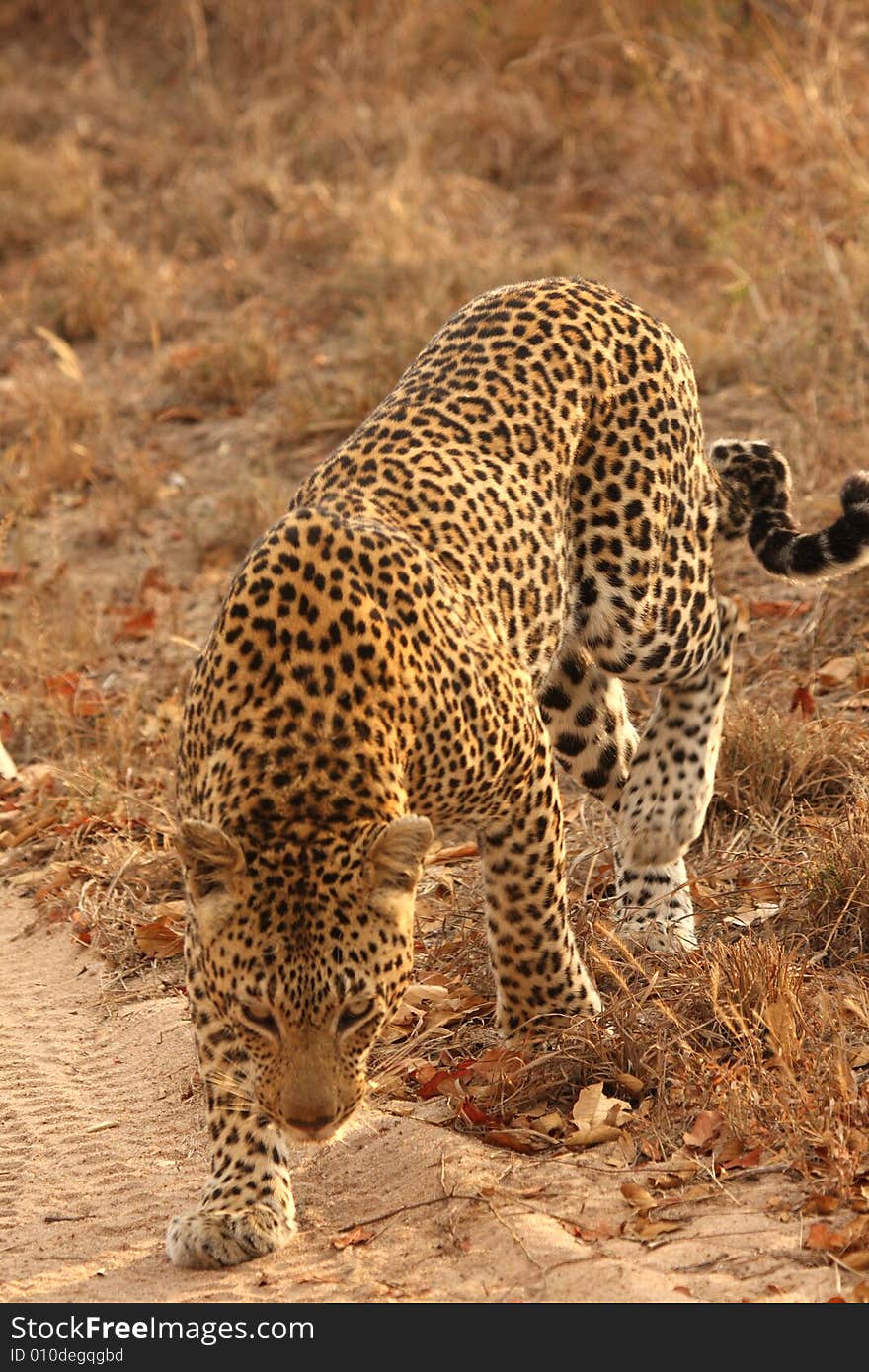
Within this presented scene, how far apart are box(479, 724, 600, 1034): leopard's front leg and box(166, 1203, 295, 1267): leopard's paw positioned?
3.28 ft

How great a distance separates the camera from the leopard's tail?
6207mm

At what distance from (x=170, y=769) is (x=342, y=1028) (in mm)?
3510

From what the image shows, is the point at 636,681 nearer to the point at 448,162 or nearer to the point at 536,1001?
the point at 536,1001

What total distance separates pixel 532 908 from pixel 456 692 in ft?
2.49

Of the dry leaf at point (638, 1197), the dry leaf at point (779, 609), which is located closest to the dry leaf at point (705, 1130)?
the dry leaf at point (638, 1197)

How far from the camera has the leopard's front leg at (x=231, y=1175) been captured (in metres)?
4.75

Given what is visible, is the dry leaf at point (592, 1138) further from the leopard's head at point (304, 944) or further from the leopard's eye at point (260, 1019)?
the leopard's eye at point (260, 1019)

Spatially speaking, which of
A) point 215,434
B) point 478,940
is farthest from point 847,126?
point 478,940

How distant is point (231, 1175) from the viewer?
4.92 metres

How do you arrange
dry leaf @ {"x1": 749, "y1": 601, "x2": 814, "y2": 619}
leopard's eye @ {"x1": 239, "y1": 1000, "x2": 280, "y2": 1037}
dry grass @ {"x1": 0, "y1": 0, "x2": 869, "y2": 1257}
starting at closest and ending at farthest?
leopard's eye @ {"x1": 239, "y1": 1000, "x2": 280, "y2": 1037} < dry grass @ {"x1": 0, "y1": 0, "x2": 869, "y2": 1257} < dry leaf @ {"x1": 749, "y1": 601, "x2": 814, "y2": 619}

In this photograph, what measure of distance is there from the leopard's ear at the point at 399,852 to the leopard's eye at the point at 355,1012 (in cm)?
25

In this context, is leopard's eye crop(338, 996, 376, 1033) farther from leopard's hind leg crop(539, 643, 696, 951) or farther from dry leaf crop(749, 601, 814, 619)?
dry leaf crop(749, 601, 814, 619)

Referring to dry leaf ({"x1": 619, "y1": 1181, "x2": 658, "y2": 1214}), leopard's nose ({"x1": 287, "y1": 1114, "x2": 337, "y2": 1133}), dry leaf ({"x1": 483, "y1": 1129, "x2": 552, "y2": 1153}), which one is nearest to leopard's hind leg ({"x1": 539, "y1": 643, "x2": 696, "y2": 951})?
dry leaf ({"x1": 483, "y1": 1129, "x2": 552, "y2": 1153})

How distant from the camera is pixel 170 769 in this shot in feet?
25.3
